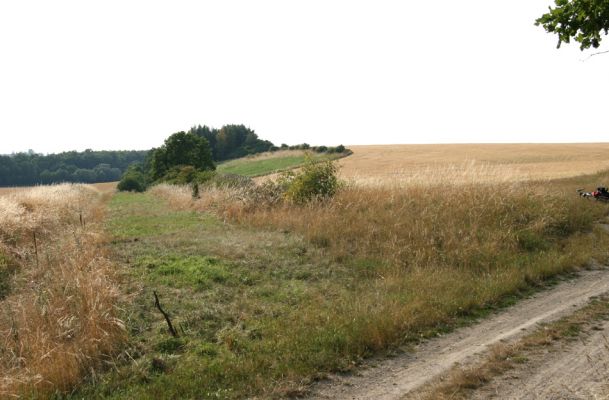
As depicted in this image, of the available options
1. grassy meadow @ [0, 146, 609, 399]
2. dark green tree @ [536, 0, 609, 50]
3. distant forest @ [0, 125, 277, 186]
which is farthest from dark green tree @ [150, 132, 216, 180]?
dark green tree @ [536, 0, 609, 50]

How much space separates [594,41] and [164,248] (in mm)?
13492

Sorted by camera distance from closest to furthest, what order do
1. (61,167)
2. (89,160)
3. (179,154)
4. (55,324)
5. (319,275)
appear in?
(55,324), (319,275), (179,154), (61,167), (89,160)

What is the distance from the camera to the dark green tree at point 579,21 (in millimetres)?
11177

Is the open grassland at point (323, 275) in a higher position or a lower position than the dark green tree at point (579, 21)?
lower

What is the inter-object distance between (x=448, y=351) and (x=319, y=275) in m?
3.54

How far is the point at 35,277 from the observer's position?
7.65 metres

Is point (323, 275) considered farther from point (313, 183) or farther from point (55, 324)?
point (313, 183)

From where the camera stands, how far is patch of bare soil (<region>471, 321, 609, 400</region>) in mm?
4020

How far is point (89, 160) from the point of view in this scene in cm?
11062

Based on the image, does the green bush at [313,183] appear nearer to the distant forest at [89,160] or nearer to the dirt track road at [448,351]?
the dirt track road at [448,351]

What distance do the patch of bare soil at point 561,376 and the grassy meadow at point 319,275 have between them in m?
1.32

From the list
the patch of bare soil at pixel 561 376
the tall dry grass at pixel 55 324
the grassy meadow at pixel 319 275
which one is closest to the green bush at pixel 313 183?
the grassy meadow at pixel 319 275

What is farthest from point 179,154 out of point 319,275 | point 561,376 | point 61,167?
point 561,376

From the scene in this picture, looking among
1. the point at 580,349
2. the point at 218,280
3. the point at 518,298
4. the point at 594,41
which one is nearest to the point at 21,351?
the point at 218,280
